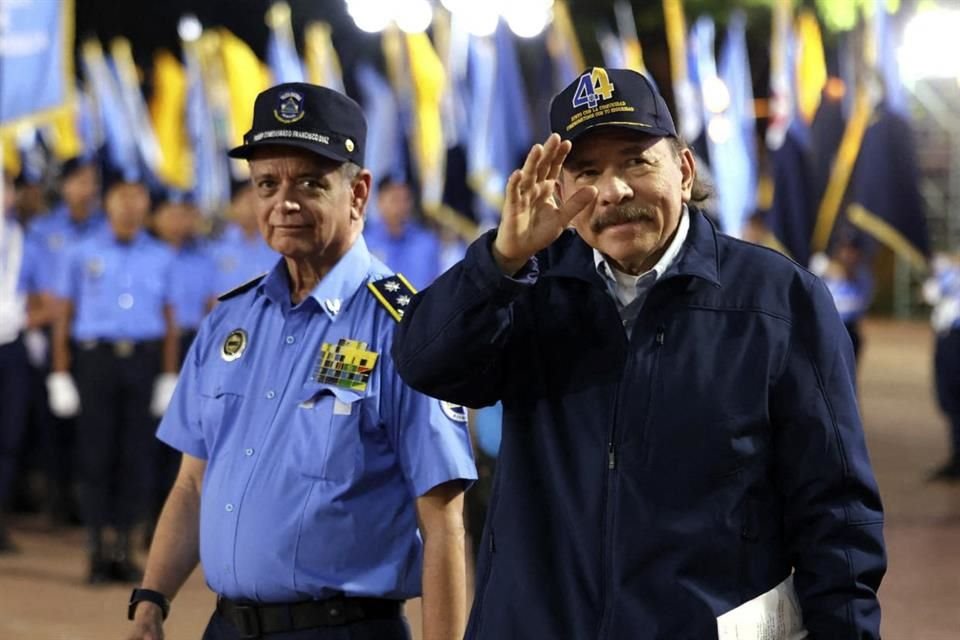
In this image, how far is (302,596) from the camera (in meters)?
3.41

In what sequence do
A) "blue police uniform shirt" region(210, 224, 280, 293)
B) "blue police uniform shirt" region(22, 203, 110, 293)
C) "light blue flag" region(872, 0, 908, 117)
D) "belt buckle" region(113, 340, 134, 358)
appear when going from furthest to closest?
1. "light blue flag" region(872, 0, 908, 117)
2. "blue police uniform shirt" region(210, 224, 280, 293)
3. "blue police uniform shirt" region(22, 203, 110, 293)
4. "belt buckle" region(113, 340, 134, 358)

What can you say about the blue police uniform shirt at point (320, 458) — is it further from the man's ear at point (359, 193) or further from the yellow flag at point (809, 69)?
the yellow flag at point (809, 69)

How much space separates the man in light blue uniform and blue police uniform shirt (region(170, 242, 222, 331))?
7.13m

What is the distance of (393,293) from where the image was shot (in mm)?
3654

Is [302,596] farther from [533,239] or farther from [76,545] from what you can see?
[76,545]

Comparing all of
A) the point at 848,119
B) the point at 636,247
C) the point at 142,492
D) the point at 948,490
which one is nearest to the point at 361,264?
the point at 636,247

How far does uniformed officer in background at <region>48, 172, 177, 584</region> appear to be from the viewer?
30.8 ft

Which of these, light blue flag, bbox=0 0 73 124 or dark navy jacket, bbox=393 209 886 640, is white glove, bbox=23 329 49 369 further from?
Answer: dark navy jacket, bbox=393 209 886 640

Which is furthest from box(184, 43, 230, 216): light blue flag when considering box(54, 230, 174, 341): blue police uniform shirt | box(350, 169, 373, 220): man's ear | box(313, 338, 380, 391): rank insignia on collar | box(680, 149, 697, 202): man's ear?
box(680, 149, 697, 202): man's ear

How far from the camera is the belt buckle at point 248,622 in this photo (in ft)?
11.3

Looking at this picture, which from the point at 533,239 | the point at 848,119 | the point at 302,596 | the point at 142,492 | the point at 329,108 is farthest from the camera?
the point at 848,119

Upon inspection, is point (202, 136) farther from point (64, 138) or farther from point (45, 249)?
point (45, 249)

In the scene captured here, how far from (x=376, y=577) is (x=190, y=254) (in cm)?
817

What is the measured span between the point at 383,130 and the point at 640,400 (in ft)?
56.6
